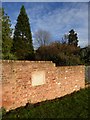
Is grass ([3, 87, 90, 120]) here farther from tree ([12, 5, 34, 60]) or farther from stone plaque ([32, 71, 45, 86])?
tree ([12, 5, 34, 60])

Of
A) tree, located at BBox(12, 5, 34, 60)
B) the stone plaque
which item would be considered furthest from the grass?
tree, located at BBox(12, 5, 34, 60)

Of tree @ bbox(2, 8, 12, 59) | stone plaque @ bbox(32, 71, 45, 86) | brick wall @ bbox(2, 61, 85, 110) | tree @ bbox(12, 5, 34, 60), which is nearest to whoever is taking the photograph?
brick wall @ bbox(2, 61, 85, 110)

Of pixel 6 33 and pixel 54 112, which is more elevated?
pixel 6 33

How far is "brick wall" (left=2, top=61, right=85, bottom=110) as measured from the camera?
24.7 ft

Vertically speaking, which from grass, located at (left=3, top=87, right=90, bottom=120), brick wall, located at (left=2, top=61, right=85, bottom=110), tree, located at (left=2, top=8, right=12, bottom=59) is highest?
tree, located at (left=2, top=8, right=12, bottom=59)

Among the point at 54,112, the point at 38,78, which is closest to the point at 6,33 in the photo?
the point at 38,78

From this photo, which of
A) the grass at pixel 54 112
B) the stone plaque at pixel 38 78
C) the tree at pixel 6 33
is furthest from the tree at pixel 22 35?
the grass at pixel 54 112

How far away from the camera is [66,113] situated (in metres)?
6.90

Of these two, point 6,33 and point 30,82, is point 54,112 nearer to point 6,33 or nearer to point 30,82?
point 30,82

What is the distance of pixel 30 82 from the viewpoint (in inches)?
341

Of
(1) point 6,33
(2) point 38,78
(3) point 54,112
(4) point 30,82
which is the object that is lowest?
(3) point 54,112

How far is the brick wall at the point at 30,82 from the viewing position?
24.7 feet

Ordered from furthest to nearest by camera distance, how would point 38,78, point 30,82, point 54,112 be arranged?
point 38,78
point 30,82
point 54,112

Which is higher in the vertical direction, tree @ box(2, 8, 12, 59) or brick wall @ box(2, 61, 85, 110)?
tree @ box(2, 8, 12, 59)
